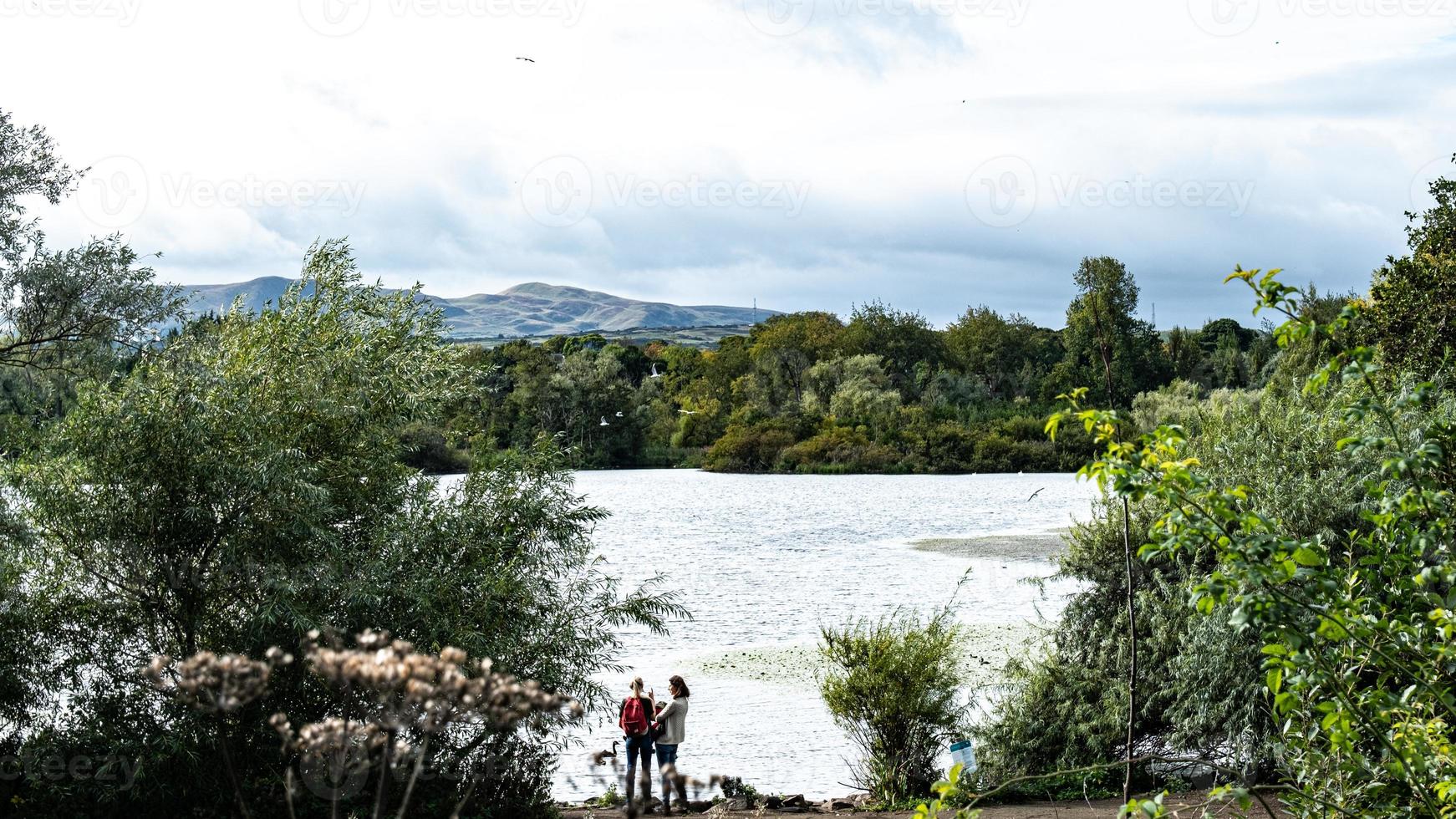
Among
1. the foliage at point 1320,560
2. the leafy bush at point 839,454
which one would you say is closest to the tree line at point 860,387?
the leafy bush at point 839,454

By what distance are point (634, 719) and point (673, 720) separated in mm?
512

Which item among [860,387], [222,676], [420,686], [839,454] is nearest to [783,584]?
[222,676]

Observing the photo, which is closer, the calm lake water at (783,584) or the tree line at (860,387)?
the calm lake water at (783,584)

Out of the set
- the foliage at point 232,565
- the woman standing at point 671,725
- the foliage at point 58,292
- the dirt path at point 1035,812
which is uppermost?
the foliage at point 58,292

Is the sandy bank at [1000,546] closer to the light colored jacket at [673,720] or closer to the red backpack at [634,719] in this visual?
the light colored jacket at [673,720]

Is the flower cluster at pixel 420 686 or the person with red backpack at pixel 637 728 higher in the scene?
the flower cluster at pixel 420 686

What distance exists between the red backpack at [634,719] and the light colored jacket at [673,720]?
204 mm

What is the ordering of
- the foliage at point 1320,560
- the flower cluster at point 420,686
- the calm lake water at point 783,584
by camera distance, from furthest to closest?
the calm lake water at point 783,584
the foliage at point 1320,560
the flower cluster at point 420,686

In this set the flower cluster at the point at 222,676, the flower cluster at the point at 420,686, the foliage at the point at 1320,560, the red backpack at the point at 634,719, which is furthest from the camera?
the red backpack at the point at 634,719

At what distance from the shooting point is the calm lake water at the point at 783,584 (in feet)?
54.1

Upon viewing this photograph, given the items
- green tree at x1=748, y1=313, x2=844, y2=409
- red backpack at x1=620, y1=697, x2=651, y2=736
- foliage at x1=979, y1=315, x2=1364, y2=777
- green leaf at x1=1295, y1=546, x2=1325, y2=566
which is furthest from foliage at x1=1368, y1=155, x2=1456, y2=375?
green tree at x1=748, y1=313, x2=844, y2=409

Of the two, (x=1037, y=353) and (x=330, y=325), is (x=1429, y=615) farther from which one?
(x=1037, y=353)

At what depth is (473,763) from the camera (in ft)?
41.7

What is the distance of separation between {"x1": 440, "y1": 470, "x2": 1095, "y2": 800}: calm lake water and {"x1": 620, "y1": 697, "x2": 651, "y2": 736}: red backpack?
2.29m
